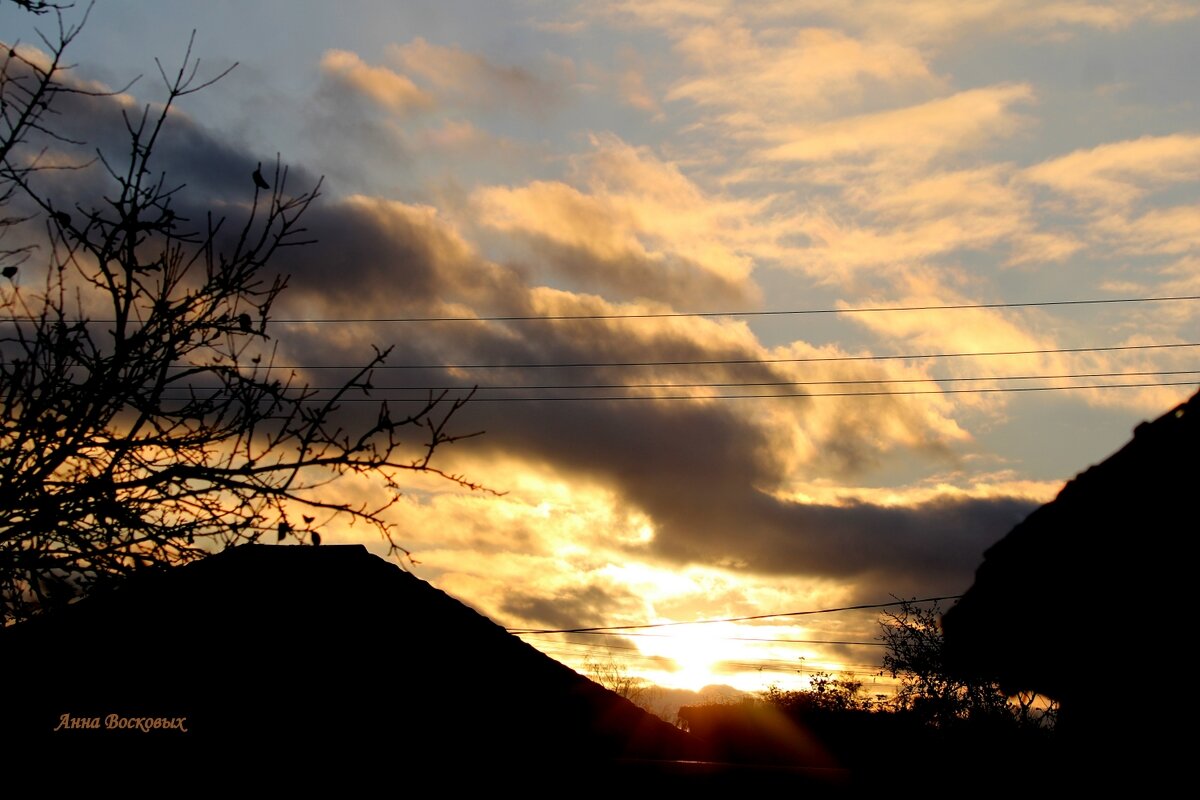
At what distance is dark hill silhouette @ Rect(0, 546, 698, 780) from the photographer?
13.1 meters

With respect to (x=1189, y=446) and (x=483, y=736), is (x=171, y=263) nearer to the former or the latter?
(x=1189, y=446)

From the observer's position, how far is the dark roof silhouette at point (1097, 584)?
423 centimetres

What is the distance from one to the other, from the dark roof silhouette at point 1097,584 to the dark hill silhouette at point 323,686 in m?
7.13

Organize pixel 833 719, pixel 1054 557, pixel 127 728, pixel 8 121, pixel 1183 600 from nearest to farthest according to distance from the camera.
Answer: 1. pixel 1183 600
2. pixel 1054 557
3. pixel 8 121
4. pixel 127 728
5. pixel 833 719

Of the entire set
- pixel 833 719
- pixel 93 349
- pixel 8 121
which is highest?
pixel 8 121

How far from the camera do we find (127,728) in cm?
1299

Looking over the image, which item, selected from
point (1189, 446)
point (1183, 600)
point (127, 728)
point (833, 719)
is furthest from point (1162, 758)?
point (833, 719)

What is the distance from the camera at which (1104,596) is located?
468 centimetres

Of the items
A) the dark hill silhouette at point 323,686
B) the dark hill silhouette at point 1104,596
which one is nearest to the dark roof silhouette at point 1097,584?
the dark hill silhouette at point 1104,596

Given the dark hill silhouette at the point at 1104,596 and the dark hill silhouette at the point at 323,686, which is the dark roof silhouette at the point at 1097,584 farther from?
the dark hill silhouette at the point at 323,686

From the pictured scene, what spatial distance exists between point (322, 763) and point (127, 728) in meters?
2.63

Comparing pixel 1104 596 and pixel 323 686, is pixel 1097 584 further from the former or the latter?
pixel 323 686

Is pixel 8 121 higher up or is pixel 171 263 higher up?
pixel 8 121

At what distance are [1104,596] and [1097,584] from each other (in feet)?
0.30
